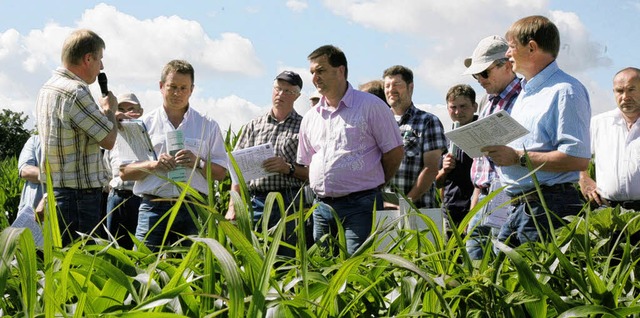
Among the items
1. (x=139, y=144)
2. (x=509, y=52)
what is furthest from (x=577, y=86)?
(x=139, y=144)

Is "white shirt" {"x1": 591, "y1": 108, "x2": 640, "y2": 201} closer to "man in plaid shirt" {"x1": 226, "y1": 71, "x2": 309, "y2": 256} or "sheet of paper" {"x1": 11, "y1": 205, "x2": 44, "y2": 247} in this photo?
"man in plaid shirt" {"x1": 226, "y1": 71, "x2": 309, "y2": 256}

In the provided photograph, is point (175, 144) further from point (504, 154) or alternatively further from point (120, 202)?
point (504, 154)

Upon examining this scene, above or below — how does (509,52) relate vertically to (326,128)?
above

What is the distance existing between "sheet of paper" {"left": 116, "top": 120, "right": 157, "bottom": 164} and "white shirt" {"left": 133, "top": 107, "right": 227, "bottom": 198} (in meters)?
0.11

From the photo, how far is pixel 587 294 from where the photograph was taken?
1.88m

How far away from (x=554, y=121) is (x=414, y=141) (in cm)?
220

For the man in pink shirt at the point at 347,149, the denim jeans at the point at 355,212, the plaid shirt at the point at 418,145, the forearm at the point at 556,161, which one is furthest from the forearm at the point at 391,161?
the forearm at the point at 556,161

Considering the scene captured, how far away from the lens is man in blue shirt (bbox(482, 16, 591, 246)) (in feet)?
13.1

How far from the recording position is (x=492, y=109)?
16.4 feet

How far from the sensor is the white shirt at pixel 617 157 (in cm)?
551

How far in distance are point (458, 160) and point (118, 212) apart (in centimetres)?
247

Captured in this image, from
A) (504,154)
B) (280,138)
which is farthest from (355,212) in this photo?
(504,154)

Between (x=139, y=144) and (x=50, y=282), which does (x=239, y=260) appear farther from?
(x=139, y=144)

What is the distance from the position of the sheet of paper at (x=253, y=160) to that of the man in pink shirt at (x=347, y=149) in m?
0.34
